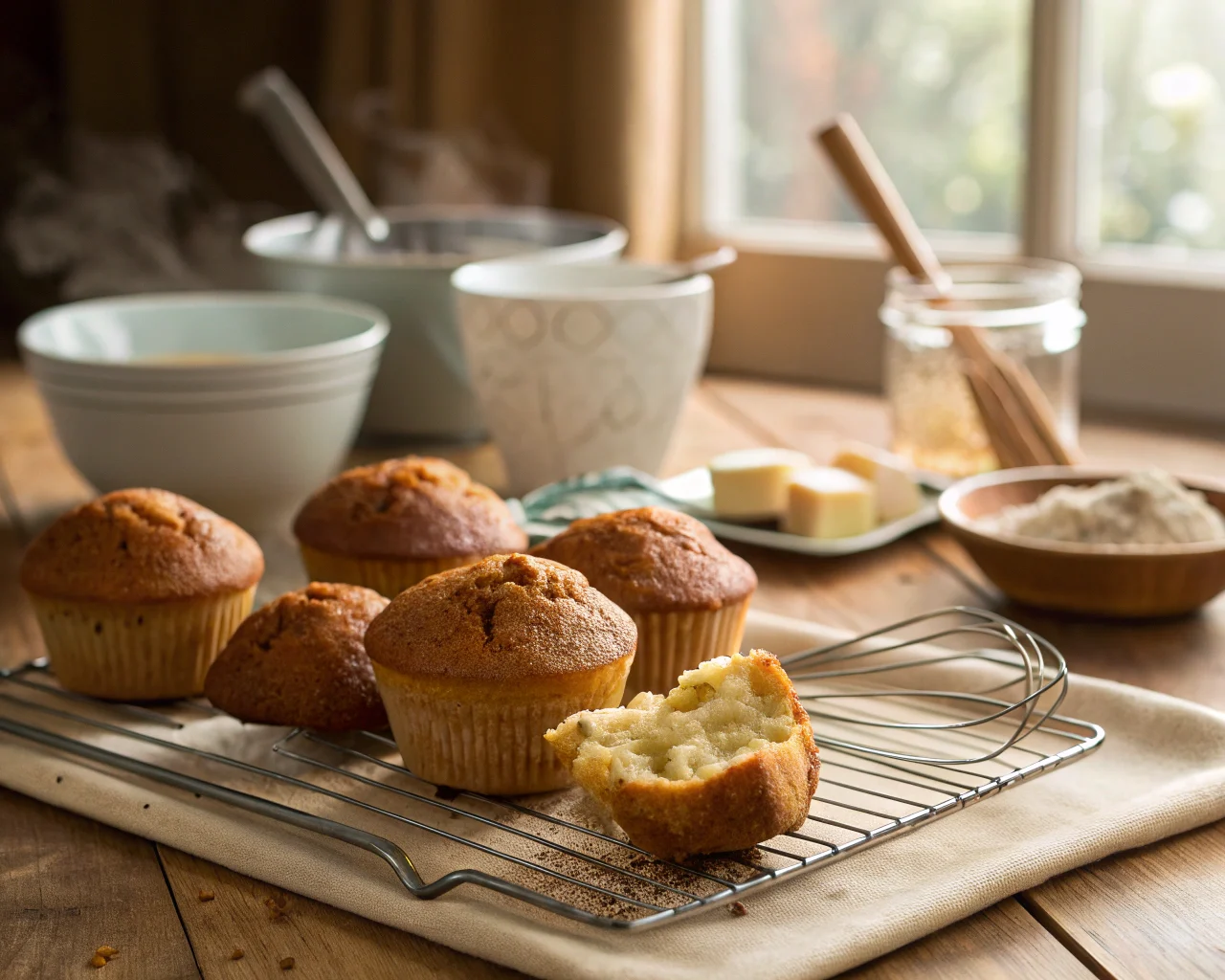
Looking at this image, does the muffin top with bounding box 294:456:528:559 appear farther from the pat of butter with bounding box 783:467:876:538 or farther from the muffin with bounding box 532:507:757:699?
the pat of butter with bounding box 783:467:876:538

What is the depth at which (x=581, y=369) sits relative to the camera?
1.68 metres

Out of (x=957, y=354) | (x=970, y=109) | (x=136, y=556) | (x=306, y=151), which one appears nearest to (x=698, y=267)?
(x=957, y=354)

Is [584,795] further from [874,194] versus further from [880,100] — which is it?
[880,100]

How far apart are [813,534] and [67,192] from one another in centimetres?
175

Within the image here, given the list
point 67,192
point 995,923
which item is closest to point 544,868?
point 995,923

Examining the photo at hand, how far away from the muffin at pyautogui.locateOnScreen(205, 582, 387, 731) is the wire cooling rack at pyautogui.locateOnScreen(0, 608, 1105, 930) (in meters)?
0.02

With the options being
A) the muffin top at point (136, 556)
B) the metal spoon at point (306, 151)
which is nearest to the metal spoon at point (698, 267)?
the metal spoon at point (306, 151)

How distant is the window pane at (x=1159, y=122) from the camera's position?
2.01m

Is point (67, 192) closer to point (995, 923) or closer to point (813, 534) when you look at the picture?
point (813, 534)

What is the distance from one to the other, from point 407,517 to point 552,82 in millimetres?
1407

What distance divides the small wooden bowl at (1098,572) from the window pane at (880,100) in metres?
0.99

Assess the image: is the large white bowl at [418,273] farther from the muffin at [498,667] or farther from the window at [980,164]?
the muffin at [498,667]

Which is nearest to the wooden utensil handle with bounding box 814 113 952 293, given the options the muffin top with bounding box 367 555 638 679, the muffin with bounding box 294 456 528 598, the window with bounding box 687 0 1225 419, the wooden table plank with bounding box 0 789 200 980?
the window with bounding box 687 0 1225 419

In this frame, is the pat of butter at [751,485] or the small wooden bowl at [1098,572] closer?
the small wooden bowl at [1098,572]
